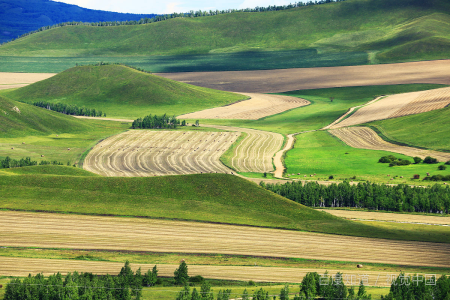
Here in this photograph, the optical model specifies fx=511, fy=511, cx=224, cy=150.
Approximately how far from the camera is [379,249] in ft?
240

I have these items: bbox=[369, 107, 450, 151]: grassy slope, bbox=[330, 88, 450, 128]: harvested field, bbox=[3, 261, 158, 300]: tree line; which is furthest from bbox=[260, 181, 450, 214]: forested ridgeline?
bbox=[330, 88, 450, 128]: harvested field

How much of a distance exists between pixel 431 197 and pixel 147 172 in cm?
6384

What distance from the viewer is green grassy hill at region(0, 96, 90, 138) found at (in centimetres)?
16088

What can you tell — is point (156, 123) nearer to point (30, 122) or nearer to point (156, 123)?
point (156, 123)

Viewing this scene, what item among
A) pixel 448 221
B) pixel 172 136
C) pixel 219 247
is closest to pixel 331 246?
pixel 219 247

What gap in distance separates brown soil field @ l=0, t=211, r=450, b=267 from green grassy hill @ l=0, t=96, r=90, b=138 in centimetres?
8621

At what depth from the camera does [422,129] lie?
156 metres

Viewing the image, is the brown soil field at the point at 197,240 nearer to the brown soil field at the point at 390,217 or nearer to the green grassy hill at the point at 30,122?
the brown soil field at the point at 390,217

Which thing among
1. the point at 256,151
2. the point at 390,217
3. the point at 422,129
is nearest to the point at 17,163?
the point at 256,151

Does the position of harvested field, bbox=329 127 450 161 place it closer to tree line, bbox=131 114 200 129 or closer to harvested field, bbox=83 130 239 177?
harvested field, bbox=83 130 239 177

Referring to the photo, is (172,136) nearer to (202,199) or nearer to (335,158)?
(335,158)

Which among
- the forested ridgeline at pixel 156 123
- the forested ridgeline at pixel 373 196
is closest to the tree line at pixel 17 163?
the forested ridgeline at pixel 373 196

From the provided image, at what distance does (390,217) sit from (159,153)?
72.8 metres

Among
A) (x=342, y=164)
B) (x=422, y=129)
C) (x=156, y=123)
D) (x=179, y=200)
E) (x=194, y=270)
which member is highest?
(x=156, y=123)
